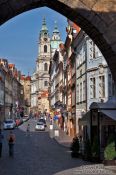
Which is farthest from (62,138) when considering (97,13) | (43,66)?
(43,66)

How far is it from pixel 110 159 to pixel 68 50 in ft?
135

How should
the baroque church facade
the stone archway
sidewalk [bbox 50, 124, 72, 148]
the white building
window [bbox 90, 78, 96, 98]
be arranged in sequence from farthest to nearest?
the baroque church facade, sidewalk [bbox 50, 124, 72, 148], window [bbox 90, 78, 96, 98], the white building, the stone archway

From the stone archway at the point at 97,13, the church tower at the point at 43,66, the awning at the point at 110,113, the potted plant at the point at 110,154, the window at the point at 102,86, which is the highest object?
the church tower at the point at 43,66

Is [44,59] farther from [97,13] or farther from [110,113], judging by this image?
[97,13]

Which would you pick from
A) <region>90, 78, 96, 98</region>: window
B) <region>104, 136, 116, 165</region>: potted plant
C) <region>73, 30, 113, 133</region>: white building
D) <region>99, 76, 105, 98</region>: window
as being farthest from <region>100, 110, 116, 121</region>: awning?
<region>90, 78, 96, 98</region>: window

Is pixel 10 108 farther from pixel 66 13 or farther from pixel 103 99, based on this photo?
pixel 66 13

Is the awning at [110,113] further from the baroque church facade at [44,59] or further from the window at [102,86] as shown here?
the baroque church facade at [44,59]

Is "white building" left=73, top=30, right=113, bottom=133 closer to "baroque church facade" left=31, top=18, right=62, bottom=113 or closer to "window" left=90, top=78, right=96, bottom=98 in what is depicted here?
"window" left=90, top=78, right=96, bottom=98

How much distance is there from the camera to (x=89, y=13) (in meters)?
9.24

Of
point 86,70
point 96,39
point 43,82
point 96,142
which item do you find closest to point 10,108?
point 43,82

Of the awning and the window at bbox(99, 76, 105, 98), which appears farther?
the window at bbox(99, 76, 105, 98)

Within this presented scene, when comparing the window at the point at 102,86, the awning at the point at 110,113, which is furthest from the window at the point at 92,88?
the awning at the point at 110,113

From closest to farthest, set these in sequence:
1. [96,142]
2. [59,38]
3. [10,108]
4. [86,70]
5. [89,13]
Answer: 1. [89,13]
2. [96,142]
3. [86,70]
4. [10,108]
5. [59,38]

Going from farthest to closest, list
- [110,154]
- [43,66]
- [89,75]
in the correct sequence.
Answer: [43,66] < [89,75] < [110,154]
